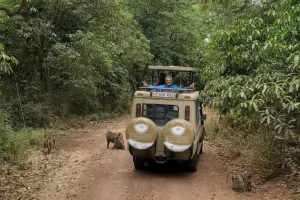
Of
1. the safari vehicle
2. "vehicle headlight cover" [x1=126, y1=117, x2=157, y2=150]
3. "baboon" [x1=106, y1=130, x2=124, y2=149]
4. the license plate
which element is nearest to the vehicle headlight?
the safari vehicle

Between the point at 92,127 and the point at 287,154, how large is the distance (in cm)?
1241

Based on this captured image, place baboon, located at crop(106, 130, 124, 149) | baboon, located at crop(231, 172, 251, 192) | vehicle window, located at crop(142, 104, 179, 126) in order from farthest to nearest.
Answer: baboon, located at crop(106, 130, 124, 149)
vehicle window, located at crop(142, 104, 179, 126)
baboon, located at crop(231, 172, 251, 192)

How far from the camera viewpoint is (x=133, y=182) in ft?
29.3

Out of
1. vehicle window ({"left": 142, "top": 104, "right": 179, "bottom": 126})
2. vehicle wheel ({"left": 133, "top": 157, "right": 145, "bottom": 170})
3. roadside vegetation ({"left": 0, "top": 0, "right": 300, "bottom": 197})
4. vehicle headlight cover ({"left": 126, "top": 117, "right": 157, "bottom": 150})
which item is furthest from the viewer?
vehicle wheel ({"left": 133, "top": 157, "right": 145, "bottom": 170})

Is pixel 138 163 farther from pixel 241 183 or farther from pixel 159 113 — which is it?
pixel 241 183

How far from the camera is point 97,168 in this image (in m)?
10.5

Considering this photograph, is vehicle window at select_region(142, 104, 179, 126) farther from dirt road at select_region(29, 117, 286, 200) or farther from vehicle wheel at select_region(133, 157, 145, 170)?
dirt road at select_region(29, 117, 286, 200)

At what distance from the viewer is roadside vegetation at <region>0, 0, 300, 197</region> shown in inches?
308

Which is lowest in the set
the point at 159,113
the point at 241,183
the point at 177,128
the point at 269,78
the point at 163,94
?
the point at 241,183

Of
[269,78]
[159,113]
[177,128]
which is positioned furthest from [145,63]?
[269,78]

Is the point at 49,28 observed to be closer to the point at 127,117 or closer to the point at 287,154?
the point at 127,117

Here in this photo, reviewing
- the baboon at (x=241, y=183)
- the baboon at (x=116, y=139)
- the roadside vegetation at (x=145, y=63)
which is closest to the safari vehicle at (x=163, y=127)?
the roadside vegetation at (x=145, y=63)

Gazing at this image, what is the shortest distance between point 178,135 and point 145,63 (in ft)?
66.9

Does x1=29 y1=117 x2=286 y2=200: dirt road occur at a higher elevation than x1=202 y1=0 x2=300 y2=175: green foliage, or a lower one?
lower
